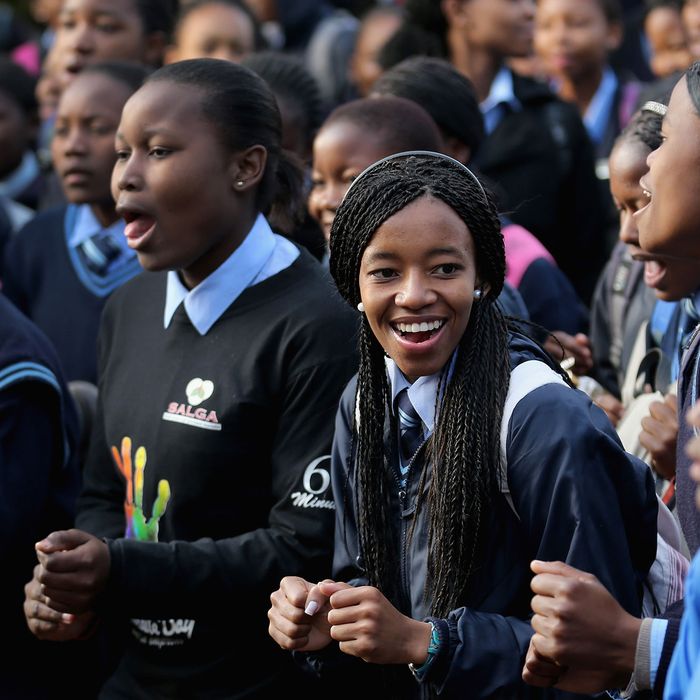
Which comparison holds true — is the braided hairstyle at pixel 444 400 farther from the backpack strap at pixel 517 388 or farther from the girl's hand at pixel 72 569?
the girl's hand at pixel 72 569

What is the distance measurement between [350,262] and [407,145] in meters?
1.25

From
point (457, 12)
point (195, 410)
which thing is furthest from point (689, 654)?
point (457, 12)

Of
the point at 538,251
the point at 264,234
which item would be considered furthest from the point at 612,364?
the point at 264,234

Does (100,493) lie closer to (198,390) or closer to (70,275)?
(198,390)

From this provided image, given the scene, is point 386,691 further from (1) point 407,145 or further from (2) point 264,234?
(1) point 407,145

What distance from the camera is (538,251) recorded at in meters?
4.34

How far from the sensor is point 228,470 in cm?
331

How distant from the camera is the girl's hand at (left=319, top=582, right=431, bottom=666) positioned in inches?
100

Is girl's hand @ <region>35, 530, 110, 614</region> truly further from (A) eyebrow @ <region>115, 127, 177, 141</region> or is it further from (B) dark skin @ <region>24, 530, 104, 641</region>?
(A) eyebrow @ <region>115, 127, 177, 141</region>

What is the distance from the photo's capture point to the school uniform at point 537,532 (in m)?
2.56

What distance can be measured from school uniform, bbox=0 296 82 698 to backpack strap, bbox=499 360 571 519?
4.71 feet

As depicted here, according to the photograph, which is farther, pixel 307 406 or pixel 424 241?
pixel 307 406

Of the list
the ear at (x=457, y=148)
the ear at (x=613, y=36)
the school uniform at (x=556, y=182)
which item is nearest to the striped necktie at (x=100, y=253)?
the ear at (x=457, y=148)

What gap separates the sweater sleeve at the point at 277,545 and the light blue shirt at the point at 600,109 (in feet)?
14.5
